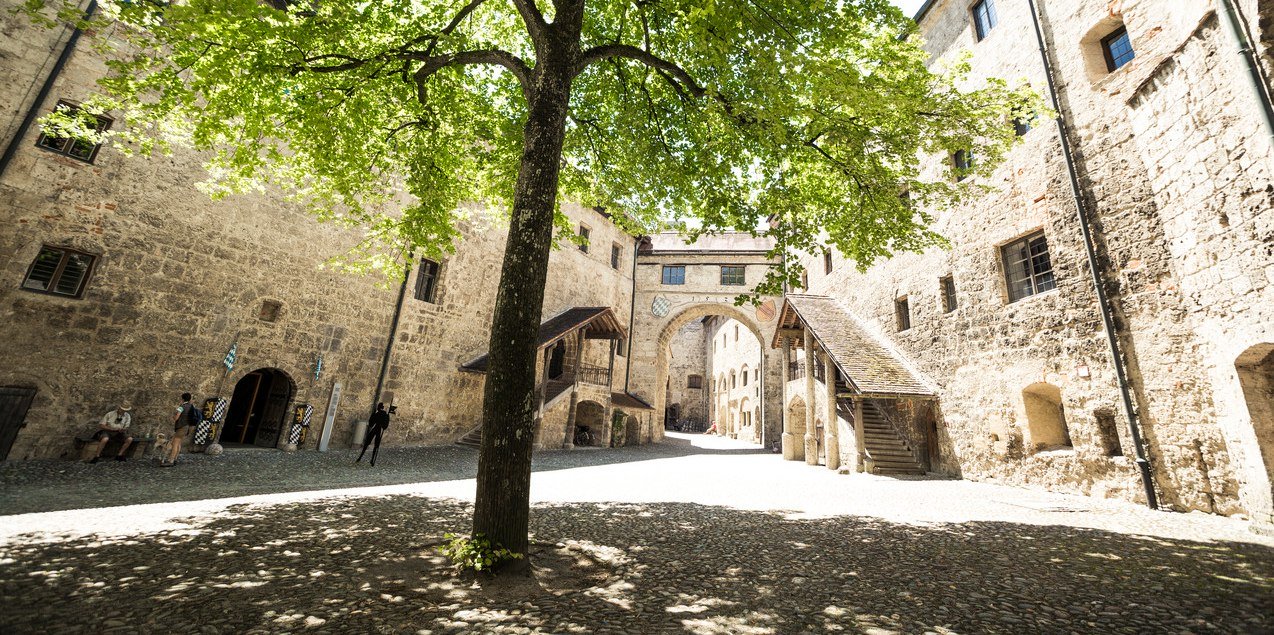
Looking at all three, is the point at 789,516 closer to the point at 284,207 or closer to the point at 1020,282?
the point at 1020,282

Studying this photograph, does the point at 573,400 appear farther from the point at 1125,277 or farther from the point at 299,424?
the point at 1125,277

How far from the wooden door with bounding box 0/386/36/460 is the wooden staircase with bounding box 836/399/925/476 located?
59.5 feet

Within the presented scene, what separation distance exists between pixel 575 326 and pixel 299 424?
8338mm

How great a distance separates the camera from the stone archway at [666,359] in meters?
24.4

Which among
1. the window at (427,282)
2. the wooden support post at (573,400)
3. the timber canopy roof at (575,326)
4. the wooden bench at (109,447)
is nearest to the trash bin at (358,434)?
the timber canopy roof at (575,326)

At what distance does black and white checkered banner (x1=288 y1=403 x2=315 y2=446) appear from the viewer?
1166 cm

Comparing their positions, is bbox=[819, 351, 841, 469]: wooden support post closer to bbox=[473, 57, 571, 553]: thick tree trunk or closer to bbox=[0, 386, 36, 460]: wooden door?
bbox=[473, 57, 571, 553]: thick tree trunk

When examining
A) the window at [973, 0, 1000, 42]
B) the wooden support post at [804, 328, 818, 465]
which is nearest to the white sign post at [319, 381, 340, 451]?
the wooden support post at [804, 328, 818, 465]

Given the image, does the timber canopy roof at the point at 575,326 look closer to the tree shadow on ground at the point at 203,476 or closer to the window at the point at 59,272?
Result: the tree shadow on ground at the point at 203,476

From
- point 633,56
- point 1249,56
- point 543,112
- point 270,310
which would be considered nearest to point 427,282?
point 270,310

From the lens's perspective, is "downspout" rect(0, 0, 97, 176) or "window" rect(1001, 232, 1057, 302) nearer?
"downspout" rect(0, 0, 97, 176)

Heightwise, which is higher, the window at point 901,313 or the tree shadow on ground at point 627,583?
the window at point 901,313

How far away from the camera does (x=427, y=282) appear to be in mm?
15195

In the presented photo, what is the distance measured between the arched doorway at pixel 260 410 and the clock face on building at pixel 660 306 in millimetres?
16899
